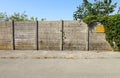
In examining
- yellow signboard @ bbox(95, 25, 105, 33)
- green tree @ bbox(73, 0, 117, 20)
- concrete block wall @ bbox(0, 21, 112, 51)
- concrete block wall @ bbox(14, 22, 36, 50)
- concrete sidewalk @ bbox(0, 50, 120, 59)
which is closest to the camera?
concrete sidewalk @ bbox(0, 50, 120, 59)

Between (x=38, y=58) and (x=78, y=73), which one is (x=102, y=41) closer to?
(x=38, y=58)

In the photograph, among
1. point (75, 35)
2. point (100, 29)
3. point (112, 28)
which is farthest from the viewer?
point (75, 35)

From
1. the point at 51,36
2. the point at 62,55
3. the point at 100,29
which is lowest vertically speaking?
the point at 62,55

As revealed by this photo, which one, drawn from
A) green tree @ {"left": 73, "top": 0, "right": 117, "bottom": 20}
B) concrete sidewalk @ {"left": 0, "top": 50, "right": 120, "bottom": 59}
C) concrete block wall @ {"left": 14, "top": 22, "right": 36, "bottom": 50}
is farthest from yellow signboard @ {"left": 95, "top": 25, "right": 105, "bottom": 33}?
green tree @ {"left": 73, "top": 0, "right": 117, "bottom": 20}

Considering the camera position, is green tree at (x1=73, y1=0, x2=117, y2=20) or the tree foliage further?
green tree at (x1=73, y1=0, x2=117, y2=20)

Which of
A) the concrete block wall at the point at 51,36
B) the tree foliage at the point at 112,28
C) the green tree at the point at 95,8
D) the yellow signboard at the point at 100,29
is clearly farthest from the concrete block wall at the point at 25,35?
the green tree at the point at 95,8

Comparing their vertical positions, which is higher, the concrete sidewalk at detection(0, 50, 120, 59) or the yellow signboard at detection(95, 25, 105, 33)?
the yellow signboard at detection(95, 25, 105, 33)

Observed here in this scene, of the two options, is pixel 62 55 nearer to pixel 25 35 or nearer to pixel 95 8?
pixel 25 35

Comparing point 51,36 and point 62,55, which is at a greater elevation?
point 51,36

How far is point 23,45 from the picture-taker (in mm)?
16578

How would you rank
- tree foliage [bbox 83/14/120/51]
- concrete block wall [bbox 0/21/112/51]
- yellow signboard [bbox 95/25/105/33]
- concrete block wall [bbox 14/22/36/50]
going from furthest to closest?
concrete block wall [bbox 14/22/36/50], concrete block wall [bbox 0/21/112/51], yellow signboard [bbox 95/25/105/33], tree foliage [bbox 83/14/120/51]

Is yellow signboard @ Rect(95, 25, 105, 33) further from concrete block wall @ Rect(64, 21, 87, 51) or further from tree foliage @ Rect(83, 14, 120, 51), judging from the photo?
concrete block wall @ Rect(64, 21, 87, 51)

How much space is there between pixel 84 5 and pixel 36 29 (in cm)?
1499

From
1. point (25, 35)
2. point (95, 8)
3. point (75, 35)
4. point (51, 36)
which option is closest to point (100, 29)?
point (75, 35)
